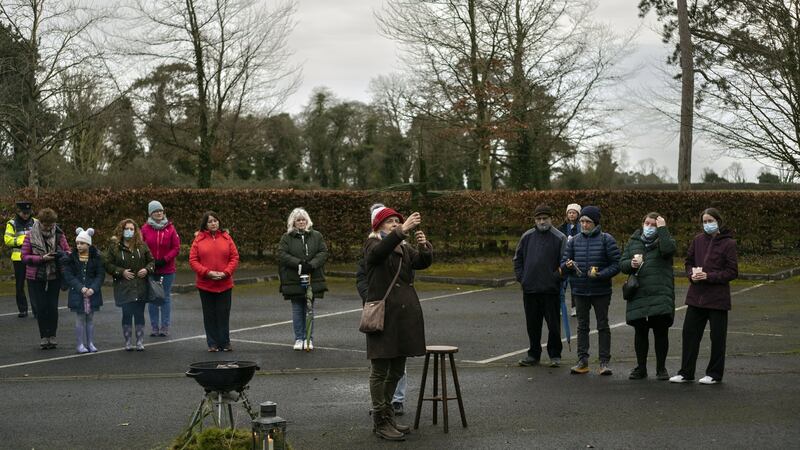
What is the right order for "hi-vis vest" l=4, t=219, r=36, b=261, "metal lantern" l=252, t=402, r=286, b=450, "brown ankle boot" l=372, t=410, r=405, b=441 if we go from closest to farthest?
"metal lantern" l=252, t=402, r=286, b=450, "brown ankle boot" l=372, t=410, r=405, b=441, "hi-vis vest" l=4, t=219, r=36, b=261

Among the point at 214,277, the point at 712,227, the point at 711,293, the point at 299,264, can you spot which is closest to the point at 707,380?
the point at 711,293

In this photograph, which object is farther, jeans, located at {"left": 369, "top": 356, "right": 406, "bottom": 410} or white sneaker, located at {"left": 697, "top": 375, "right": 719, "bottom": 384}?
white sneaker, located at {"left": 697, "top": 375, "right": 719, "bottom": 384}

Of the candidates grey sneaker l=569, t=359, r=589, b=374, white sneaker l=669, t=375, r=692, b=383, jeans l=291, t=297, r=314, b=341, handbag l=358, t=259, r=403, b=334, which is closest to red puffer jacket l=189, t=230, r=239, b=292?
jeans l=291, t=297, r=314, b=341

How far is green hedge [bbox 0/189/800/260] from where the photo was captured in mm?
24641

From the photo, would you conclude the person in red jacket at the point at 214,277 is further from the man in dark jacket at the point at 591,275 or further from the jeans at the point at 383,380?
the jeans at the point at 383,380

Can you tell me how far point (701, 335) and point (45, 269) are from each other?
8878mm

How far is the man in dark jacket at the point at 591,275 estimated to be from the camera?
10.8 metres

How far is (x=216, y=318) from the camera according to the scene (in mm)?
12797

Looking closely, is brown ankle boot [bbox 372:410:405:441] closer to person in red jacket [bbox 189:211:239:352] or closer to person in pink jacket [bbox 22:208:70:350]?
person in red jacket [bbox 189:211:239:352]

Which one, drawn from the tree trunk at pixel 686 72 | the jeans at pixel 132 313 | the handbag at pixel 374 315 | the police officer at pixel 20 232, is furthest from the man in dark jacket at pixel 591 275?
the tree trunk at pixel 686 72

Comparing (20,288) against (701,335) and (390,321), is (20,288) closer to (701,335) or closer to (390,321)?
(390,321)

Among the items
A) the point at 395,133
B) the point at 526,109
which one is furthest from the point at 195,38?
the point at 395,133

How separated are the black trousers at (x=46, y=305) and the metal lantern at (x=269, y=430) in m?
7.95

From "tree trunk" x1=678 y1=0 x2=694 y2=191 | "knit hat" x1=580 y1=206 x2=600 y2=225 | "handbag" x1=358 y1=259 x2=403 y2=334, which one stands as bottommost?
"handbag" x1=358 y1=259 x2=403 y2=334
